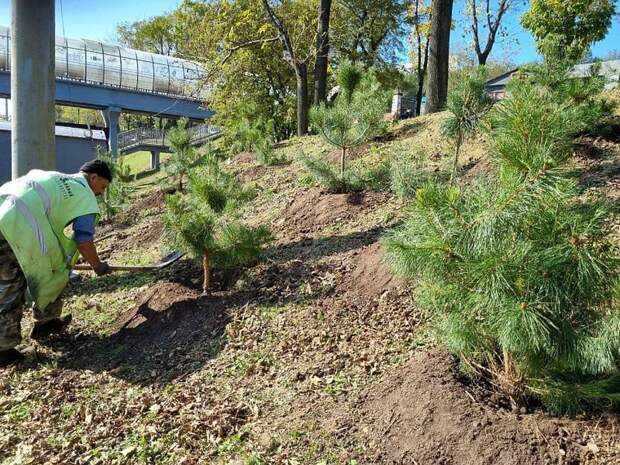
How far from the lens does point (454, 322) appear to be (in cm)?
234

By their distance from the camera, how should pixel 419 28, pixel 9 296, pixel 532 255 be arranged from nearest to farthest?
pixel 532 255
pixel 9 296
pixel 419 28

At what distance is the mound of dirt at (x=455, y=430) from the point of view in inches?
86.8

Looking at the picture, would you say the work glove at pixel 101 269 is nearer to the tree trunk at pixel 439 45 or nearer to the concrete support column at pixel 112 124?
the tree trunk at pixel 439 45

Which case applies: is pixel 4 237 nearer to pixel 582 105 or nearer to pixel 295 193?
pixel 295 193

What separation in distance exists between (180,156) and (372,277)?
5989 millimetres

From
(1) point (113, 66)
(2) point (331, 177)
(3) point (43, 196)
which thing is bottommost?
(3) point (43, 196)

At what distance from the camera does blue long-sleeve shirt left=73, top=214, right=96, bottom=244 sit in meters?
3.85

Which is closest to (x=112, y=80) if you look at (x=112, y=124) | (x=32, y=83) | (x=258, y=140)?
(x=112, y=124)

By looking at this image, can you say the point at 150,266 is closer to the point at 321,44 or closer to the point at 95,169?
the point at 95,169

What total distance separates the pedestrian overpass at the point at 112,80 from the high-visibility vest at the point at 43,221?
20.7m

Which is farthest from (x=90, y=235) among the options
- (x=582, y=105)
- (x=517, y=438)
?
(x=582, y=105)

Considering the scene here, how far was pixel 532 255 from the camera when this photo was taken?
2010mm

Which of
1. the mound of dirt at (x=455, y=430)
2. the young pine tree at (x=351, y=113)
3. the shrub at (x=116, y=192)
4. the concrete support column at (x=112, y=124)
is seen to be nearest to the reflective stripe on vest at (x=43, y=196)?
the mound of dirt at (x=455, y=430)

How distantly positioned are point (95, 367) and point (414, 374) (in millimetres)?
2316
